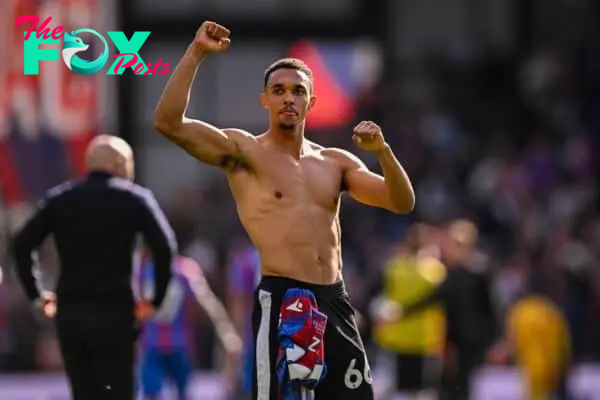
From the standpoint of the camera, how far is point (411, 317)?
18.1m

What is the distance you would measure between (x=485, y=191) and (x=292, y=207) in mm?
16751

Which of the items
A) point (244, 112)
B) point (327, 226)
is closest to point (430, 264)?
point (327, 226)

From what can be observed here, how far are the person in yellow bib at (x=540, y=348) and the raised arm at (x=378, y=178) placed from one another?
31.6ft

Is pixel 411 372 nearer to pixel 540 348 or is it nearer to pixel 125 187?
pixel 540 348

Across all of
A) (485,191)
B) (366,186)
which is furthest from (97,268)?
(485,191)

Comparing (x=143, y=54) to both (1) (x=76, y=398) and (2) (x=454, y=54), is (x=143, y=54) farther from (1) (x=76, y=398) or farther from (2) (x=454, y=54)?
(1) (x=76, y=398)

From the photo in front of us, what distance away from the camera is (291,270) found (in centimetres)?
973

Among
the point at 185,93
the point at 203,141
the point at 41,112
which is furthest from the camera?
the point at 41,112

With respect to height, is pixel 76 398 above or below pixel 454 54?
below

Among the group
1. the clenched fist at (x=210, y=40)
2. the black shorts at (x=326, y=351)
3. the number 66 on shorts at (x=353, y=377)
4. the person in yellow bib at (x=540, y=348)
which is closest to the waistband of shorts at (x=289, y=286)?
the black shorts at (x=326, y=351)

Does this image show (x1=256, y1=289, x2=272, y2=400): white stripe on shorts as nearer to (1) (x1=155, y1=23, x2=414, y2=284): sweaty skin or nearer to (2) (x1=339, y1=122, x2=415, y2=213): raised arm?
(1) (x1=155, y1=23, x2=414, y2=284): sweaty skin

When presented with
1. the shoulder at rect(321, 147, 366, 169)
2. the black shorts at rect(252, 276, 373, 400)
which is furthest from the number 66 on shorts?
the shoulder at rect(321, 147, 366, 169)

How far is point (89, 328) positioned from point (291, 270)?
2.36 meters

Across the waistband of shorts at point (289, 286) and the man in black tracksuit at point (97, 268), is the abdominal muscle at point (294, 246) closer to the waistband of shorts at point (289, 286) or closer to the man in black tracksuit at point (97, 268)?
the waistband of shorts at point (289, 286)
